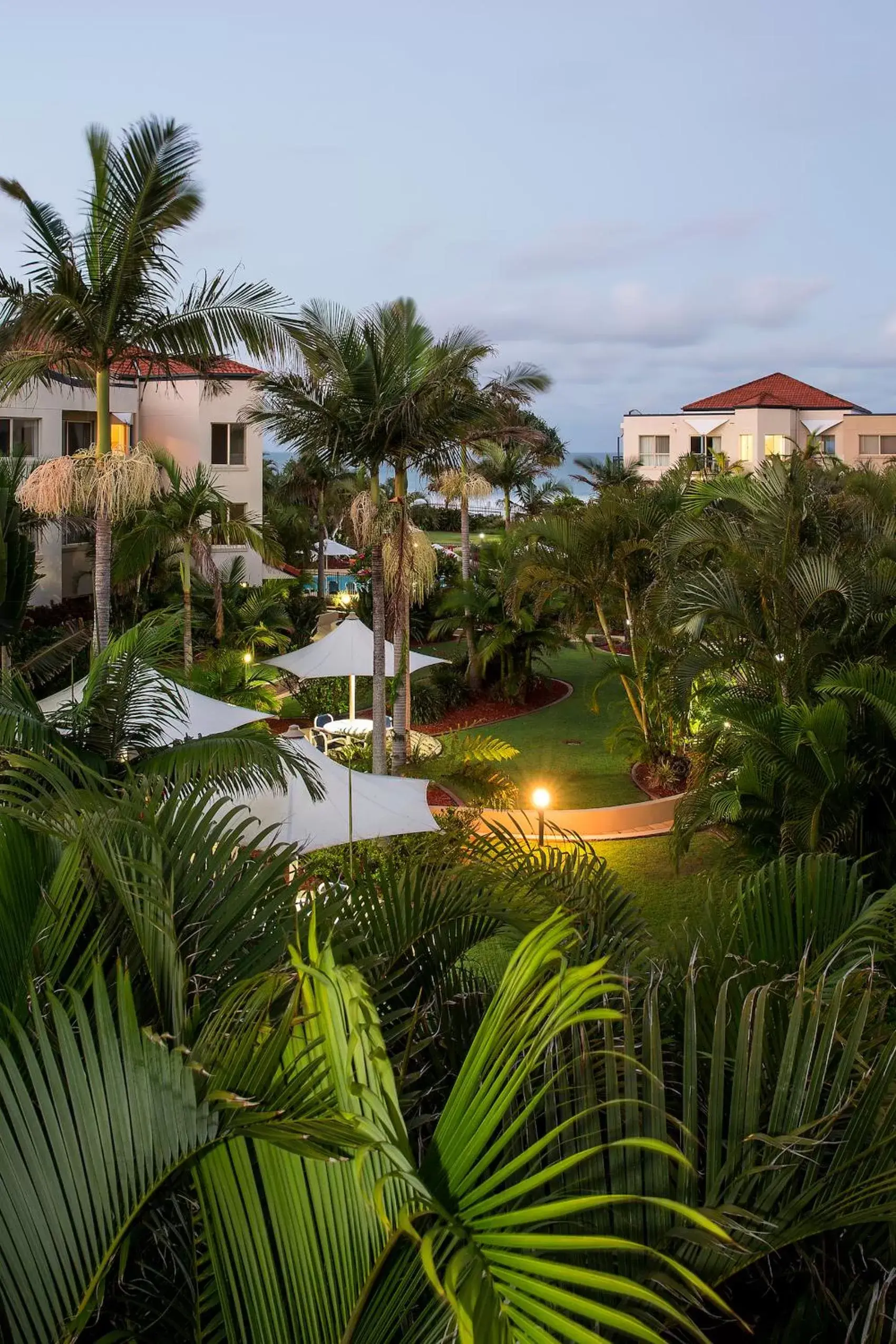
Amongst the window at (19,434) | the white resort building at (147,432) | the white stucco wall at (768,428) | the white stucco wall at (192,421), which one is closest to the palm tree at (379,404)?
the white resort building at (147,432)

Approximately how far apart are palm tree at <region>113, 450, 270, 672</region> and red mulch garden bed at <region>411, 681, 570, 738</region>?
16.8ft

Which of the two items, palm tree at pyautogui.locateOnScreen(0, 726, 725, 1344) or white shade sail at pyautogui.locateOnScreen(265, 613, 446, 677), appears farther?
white shade sail at pyautogui.locateOnScreen(265, 613, 446, 677)

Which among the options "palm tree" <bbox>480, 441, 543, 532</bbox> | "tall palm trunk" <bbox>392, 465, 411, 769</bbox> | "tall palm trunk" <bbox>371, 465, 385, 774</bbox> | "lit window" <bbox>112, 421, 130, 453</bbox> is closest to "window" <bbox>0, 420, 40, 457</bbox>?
"lit window" <bbox>112, 421, 130, 453</bbox>

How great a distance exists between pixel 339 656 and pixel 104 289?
876cm

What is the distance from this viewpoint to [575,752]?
2181 cm

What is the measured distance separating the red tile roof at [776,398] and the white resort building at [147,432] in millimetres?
31887

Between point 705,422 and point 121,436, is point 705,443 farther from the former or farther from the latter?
point 121,436

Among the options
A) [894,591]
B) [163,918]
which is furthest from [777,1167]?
[894,591]

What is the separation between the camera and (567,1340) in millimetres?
1665

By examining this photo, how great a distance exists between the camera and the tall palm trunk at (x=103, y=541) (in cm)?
1301

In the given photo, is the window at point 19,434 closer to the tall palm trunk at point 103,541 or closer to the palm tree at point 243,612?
the palm tree at point 243,612

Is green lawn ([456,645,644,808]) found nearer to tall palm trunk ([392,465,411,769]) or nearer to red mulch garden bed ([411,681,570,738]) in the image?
red mulch garden bed ([411,681,570,738])

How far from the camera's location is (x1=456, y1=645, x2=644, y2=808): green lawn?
18.6 metres

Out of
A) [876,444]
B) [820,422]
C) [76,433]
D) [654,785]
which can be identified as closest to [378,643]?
[654,785]
